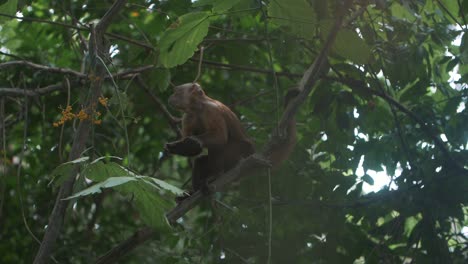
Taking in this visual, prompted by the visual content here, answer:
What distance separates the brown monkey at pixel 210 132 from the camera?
257 inches

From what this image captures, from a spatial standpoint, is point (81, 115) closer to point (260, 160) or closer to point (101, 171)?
point (101, 171)

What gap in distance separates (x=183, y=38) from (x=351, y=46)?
1.11 m

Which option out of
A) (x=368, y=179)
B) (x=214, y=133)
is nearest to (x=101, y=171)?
(x=214, y=133)

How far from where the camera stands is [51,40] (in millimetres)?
7883

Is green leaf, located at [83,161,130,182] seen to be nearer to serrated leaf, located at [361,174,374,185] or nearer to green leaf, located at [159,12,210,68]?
green leaf, located at [159,12,210,68]

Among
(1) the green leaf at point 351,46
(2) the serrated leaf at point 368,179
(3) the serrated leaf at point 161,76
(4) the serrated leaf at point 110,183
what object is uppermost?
(1) the green leaf at point 351,46

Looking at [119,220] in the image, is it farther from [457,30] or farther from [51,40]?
[457,30]

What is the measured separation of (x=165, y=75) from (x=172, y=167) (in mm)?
3409

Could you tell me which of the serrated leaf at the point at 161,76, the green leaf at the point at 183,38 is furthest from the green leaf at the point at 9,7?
the serrated leaf at the point at 161,76

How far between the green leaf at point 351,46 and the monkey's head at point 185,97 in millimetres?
Answer: 2504

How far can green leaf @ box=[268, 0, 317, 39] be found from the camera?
3946 millimetres

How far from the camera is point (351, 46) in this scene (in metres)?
4.35

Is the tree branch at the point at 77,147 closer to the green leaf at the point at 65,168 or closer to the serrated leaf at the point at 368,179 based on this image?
the green leaf at the point at 65,168

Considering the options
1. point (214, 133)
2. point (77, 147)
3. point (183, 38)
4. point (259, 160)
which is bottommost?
point (214, 133)
